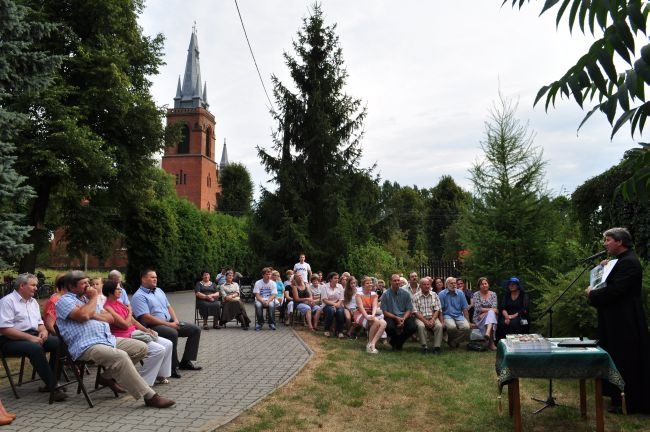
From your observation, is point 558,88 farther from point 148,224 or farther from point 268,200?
point 148,224

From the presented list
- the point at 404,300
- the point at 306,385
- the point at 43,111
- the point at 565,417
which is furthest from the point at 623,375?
the point at 43,111

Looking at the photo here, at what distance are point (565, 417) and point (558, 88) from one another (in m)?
4.53

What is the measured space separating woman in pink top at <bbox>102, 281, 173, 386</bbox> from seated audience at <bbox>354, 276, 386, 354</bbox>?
164 inches

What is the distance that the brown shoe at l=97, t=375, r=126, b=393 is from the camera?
21.4 feet

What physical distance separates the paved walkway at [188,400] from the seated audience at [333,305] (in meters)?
2.31

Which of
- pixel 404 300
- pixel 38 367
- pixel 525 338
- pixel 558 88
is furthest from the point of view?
pixel 404 300

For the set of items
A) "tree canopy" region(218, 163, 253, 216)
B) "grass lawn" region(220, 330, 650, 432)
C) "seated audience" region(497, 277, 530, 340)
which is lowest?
"grass lawn" region(220, 330, 650, 432)

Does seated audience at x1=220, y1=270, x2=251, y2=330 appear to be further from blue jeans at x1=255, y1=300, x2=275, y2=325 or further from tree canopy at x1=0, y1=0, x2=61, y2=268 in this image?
tree canopy at x1=0, y1=0, x2=61, y2=268

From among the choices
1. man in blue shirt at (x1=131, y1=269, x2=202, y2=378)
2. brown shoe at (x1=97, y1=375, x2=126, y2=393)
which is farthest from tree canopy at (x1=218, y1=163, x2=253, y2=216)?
brown shoe at (x1=97, y1=375, x2=126, y2=393)

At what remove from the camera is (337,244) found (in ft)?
59.0

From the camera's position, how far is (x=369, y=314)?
1160cm

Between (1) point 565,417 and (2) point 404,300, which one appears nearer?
Result: (1) point 565,417

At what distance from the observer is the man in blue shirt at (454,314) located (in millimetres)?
10648

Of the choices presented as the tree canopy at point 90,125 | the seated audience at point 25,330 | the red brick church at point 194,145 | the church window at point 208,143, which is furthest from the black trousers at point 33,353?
the church window at point 208,143
